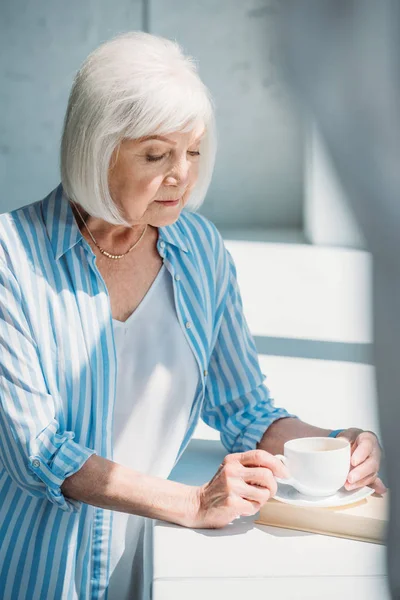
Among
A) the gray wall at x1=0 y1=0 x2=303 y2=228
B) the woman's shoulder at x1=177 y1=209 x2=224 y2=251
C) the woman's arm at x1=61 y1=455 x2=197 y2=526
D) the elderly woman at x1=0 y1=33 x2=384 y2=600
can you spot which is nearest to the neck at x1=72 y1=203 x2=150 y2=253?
the elderly woman at x1=0 y1=33 x2=384 y2=600

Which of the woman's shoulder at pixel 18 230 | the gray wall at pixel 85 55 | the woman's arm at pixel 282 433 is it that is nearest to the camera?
the woman's shoulder at pixel 18 230

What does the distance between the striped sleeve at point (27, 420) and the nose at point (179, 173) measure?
35 centimetres

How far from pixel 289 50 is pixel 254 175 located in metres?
8.76

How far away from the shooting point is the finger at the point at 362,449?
1636 mm

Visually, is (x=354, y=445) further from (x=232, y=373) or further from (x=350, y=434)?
(x=232, y=373)

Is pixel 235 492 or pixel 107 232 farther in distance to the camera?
pixel 107 232

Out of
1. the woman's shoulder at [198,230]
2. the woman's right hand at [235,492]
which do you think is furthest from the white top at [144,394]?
the woman's right hand at [235,492]

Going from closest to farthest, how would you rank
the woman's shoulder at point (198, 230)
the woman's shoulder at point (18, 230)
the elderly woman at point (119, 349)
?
the elderly woman at point (119, 349)
the woman's shoulder at point (18, 230)
the woman's shoulder at point (198, 230)

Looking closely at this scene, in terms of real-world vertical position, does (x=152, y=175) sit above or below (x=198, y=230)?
above

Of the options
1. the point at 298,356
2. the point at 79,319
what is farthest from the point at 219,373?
the point at 298,356

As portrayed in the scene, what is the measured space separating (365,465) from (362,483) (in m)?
0.03

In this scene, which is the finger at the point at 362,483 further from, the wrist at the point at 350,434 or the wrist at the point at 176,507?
the wrist at the point at 176,507

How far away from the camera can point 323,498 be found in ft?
5.18

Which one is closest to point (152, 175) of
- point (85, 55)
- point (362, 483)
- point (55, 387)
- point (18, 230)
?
point (18, 230)
